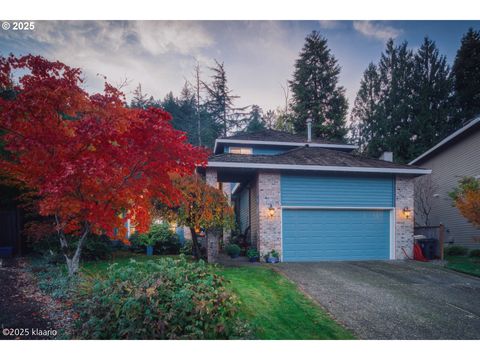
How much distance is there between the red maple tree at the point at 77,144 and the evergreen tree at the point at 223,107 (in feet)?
23.1

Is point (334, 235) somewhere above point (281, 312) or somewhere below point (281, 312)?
above

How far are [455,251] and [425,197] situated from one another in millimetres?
3318

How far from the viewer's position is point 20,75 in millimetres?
4652

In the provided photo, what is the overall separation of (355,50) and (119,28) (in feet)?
15.8

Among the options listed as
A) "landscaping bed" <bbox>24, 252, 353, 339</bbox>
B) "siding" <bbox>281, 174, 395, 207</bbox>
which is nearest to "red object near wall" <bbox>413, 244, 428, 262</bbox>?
"siding" <bbox>281, 174, 395, 207</bbox>

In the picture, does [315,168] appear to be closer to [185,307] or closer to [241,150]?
[241,150]

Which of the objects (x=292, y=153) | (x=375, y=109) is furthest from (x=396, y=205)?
(x=375, y=109)

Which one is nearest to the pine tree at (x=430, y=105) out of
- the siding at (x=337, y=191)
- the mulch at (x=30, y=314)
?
the siding at (x=337, y=191)

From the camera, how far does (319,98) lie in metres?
22.0

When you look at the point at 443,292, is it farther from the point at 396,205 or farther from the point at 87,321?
the point at 87,321

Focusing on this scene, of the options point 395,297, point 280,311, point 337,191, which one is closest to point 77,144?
point 280,311

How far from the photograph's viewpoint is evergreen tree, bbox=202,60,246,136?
12.3 m

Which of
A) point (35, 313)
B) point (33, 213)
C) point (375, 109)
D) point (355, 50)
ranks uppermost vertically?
point (375, 109)

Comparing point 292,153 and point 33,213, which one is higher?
point 292,153
